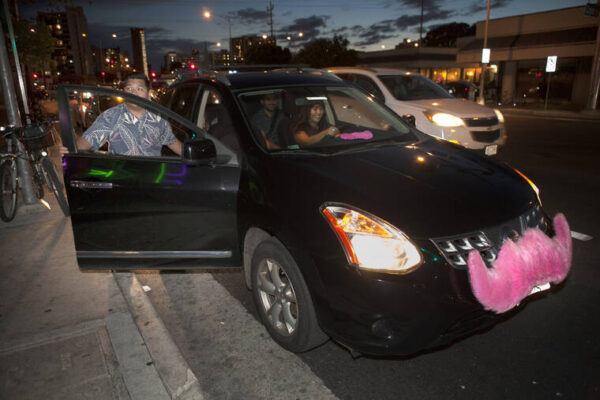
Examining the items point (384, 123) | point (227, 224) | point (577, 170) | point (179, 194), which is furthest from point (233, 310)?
point (577, 170)

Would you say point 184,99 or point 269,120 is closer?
point 269,120

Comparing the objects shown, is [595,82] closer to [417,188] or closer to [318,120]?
[318,120]

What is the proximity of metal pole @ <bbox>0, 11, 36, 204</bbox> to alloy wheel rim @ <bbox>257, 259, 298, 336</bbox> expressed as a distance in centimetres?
460

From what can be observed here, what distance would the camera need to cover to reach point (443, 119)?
8594 mm

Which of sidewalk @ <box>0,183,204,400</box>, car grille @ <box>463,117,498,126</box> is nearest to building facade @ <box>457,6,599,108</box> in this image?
car grille @ <box>463,117,498,126</box>

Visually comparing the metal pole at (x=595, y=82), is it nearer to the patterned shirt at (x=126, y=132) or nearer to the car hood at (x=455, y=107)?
the car hood at (x=455, y=107)

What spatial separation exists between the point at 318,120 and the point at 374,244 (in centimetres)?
192

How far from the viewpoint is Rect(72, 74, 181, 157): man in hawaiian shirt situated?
388 cm

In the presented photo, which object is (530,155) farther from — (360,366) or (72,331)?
(72,331)

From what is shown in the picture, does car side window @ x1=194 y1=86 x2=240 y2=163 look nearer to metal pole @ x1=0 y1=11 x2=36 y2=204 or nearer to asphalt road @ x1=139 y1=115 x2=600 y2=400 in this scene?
asphalt road @ x1=139 y1=115 x2=600 y2=400

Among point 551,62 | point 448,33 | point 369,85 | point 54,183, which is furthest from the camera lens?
point 448,33

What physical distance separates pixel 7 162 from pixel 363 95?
16.1 ft

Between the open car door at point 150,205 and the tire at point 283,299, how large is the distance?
38 centimetres

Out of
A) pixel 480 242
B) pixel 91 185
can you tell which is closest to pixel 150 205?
pixel 91 185
